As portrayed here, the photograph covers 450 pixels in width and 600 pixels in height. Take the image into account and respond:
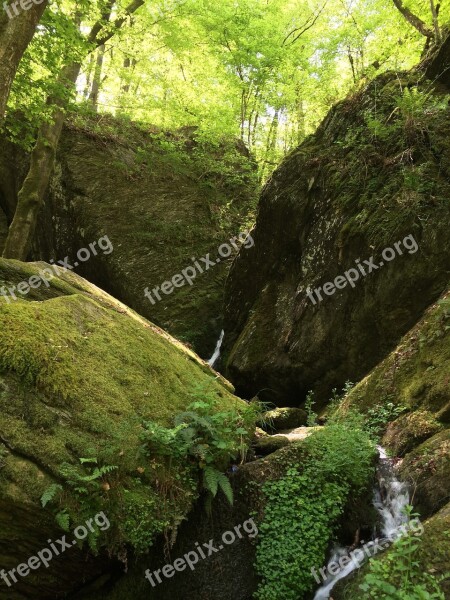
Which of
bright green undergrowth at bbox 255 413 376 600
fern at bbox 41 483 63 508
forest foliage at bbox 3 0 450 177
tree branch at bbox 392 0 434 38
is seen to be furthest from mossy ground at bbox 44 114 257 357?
fern at bbox 41 483 63 508

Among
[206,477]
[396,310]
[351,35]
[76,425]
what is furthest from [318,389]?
[351,35]

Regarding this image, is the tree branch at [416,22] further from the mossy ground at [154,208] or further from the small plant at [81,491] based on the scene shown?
the small plant at [81,491]

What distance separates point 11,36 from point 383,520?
23.5 ft

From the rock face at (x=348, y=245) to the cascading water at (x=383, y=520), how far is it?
10.4 feet

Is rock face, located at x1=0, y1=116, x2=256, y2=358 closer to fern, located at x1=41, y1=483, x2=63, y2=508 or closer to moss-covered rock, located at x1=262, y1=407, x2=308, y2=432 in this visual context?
moss-covered rock, located at x1=262, y1=407, x2=308, y2=432

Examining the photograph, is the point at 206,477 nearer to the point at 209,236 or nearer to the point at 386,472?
the point at 386,472

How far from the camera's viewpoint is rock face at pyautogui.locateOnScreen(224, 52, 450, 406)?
7.69 metres

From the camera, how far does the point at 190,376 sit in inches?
246

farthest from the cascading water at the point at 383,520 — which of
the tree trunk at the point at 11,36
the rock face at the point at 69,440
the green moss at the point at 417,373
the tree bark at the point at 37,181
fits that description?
the tree bark at the point at 37,181

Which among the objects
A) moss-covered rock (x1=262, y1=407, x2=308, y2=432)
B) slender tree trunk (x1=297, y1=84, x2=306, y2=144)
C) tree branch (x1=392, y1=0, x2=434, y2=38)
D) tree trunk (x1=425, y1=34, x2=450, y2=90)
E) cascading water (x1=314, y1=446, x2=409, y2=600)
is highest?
slender tree trunk (x1=297, y1=84, x2=306, y2=144)

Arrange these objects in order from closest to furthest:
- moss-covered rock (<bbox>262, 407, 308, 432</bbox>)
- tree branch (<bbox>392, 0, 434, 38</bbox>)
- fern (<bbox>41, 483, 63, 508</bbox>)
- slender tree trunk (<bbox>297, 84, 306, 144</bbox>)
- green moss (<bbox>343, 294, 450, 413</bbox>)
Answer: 1. fern (<bbox>41, 483, 63, 508</bbox>)
2. green moss (<bbox>343, 294, 450, 413</bbox>)
3. moss-covered rock (<bbox>262, 407, 308, 432</bbox>)
4. tree branch (<bbox>392, 0, 434, 38</bbox>)
5. slender tree trunk (<bbox>297, 84, 306, 144</bbox>)

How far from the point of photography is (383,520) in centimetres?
489

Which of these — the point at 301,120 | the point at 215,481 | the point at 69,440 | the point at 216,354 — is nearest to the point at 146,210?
the point at 216,354

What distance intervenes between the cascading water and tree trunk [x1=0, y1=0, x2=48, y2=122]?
646 centimetres
